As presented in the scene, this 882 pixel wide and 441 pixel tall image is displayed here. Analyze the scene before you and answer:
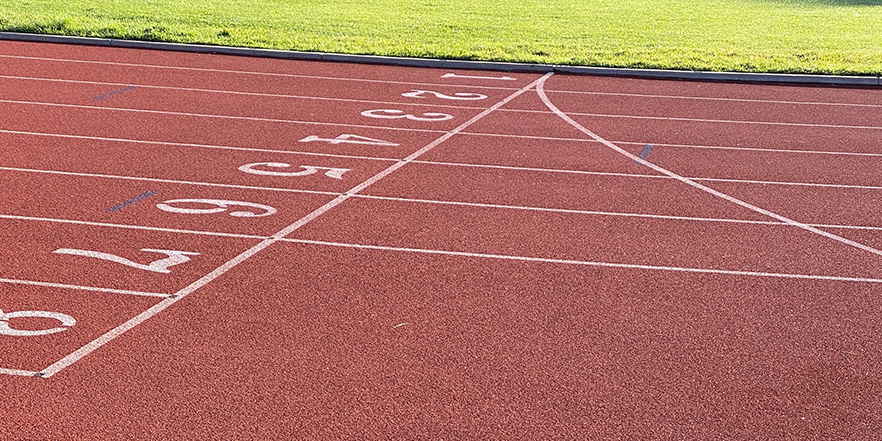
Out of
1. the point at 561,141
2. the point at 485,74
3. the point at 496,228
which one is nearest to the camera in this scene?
the point at 496,228

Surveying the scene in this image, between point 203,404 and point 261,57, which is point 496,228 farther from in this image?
point 261,57

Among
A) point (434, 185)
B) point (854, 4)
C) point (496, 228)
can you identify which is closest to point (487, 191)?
point (434, 185)

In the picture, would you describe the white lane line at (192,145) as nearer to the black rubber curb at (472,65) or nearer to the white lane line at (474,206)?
the white lane line at (474,206)

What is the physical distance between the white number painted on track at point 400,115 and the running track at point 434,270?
68 mm

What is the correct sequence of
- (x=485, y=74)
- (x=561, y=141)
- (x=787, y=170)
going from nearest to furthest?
(x=787, y=170) → (x=561, y=141) → (x=485, y=74)

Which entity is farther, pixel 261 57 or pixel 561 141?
pixel 261 57

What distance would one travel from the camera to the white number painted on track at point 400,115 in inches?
486

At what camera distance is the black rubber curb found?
15.0 meters

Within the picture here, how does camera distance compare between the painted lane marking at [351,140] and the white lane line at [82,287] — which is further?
the painted lane marking at [351,140]

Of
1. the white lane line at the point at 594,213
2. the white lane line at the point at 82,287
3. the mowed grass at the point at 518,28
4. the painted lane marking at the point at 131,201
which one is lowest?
the white lane line at the point at 82,287

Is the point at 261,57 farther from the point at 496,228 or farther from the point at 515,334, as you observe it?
the point at 515,334

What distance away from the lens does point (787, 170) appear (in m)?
10.4

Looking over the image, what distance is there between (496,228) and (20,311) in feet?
11.4

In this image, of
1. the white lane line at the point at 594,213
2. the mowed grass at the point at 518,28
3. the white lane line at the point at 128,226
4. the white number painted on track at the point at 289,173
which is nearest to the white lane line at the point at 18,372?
the white lane line at the point at 128,226
